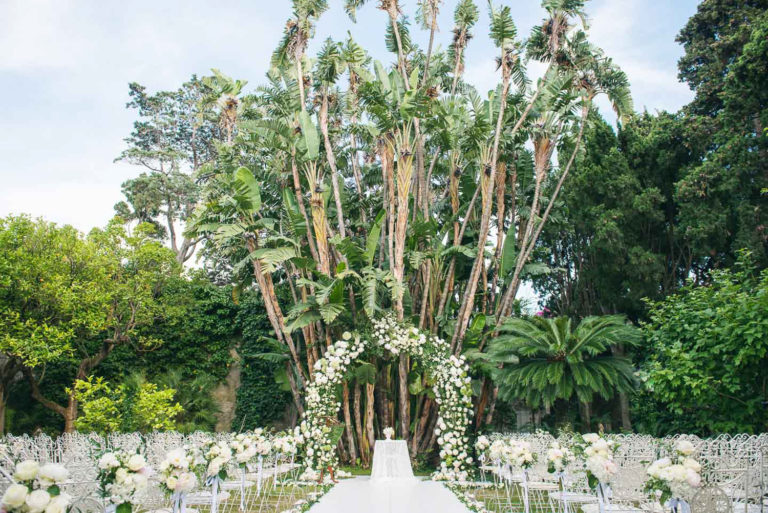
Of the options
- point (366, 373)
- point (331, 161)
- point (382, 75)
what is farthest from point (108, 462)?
point (382, 75)

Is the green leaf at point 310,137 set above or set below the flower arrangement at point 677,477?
above

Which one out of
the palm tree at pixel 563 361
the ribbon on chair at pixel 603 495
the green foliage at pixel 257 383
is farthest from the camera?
the green foliage at pixel 257 383

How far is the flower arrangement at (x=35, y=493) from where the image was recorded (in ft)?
7.02

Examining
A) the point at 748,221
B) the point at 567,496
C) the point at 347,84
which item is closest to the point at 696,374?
the point at 567,496

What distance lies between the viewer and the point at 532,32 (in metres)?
11.1

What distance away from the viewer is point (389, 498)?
7.18 meters

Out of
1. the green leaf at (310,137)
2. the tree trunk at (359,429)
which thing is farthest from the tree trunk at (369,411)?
the green leaf at (310,137)

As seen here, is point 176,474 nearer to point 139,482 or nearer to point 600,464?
point 139,482

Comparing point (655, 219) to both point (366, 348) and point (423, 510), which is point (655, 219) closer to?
point (366, 348)

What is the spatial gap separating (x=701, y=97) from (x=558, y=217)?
3.82 meters

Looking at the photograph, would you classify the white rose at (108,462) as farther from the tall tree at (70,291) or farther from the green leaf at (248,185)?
the tall tree at (70,291)

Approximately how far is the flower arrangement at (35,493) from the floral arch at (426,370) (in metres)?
6.39

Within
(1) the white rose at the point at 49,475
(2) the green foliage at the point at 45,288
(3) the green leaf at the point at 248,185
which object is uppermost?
(3) the green leaf at the point at 248,185

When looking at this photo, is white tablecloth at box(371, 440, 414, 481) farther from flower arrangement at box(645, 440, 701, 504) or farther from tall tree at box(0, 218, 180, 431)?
tall tree at box(0, 218, 180, 431)
